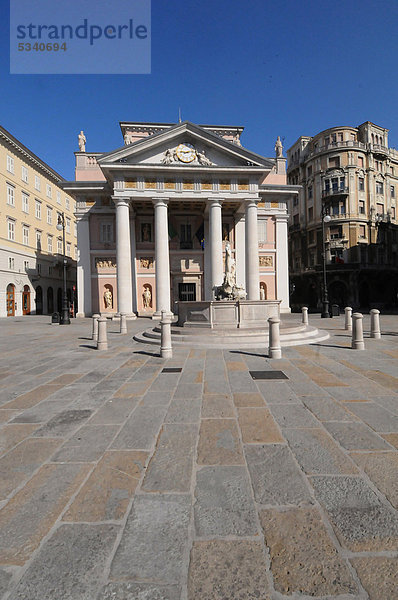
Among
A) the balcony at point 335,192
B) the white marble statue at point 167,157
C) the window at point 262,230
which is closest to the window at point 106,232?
the white marble statue at point 167,157

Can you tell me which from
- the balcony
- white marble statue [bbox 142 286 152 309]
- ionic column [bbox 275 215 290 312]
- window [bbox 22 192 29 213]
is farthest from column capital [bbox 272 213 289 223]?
window [bbox 22 192 29 213]

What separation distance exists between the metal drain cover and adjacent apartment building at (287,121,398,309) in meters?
33.7

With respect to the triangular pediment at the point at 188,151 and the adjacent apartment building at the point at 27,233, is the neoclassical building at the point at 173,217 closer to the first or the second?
the triangular pediment at the point at 188,151

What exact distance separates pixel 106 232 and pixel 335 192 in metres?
30.3

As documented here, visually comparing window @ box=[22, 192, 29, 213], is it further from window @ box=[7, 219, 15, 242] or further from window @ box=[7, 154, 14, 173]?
window @ box=[7, 219, 15, 242]

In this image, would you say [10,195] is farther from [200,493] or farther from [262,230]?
[200,493]

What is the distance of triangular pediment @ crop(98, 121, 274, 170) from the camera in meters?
22.0

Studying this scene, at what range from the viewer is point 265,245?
27.8 m

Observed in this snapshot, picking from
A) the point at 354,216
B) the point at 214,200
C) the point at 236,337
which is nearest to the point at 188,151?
the point at 214,200

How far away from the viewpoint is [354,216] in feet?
119

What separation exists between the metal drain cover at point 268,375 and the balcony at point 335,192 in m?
37.9

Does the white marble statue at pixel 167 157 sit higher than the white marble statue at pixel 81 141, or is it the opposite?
the white marble statue at pixel 81 141

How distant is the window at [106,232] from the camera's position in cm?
2575

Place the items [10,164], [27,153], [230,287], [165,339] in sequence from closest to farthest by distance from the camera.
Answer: [165,339]
[230,287]
[10,164]
[27,153]
